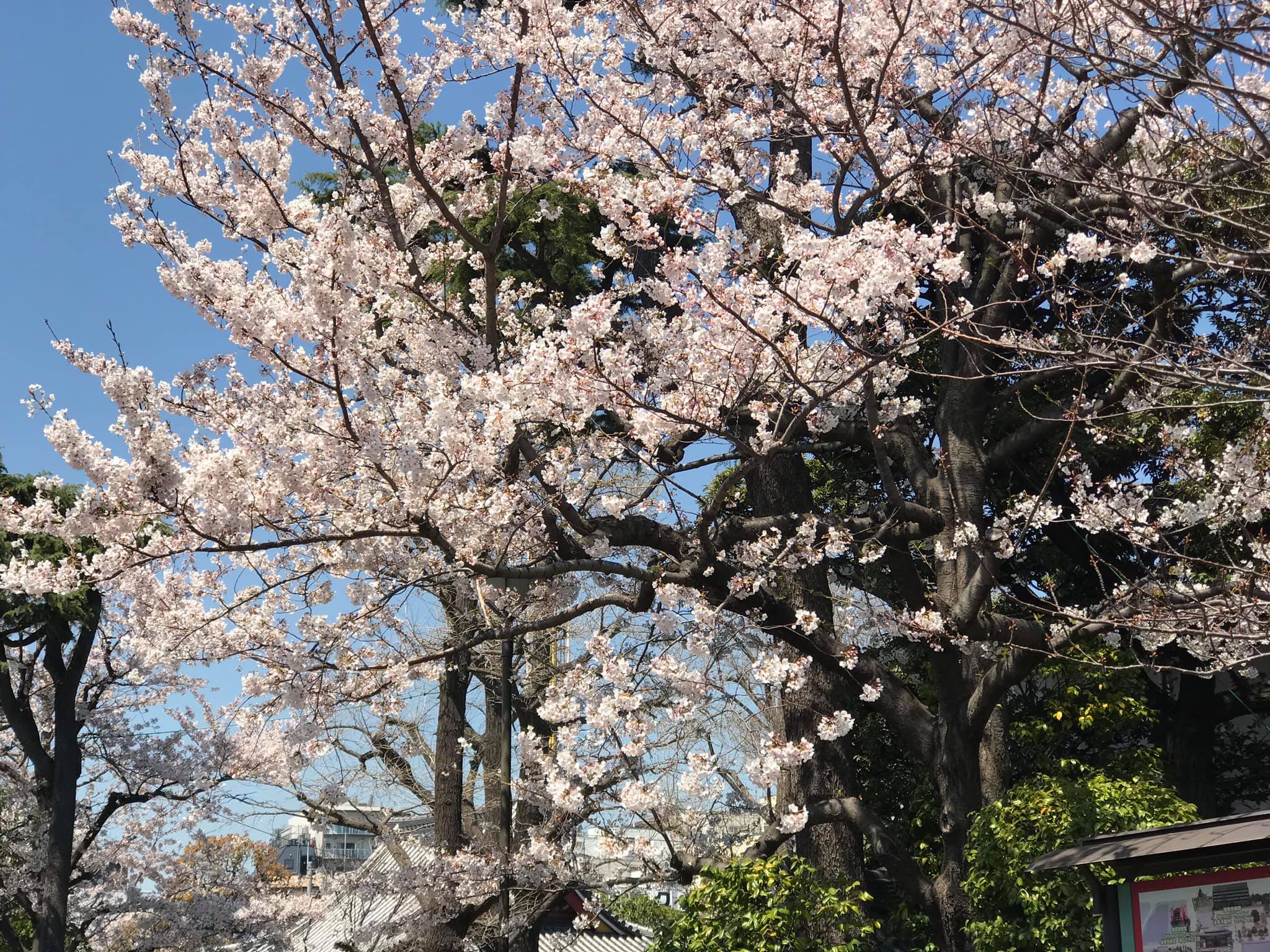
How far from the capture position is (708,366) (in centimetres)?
634

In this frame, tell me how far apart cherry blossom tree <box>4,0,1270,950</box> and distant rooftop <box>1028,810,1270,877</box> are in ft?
3.18

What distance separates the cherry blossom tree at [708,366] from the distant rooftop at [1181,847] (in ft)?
3.18

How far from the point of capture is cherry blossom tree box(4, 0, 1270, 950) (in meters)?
5.27

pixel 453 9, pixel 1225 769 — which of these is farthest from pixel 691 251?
pixel 1225 769

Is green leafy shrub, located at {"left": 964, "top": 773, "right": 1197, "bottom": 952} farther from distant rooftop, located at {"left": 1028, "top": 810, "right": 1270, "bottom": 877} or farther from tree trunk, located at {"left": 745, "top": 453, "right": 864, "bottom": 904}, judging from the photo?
distant rooftop, located at {"left": 1028, "top": 810, "right": 1270, "bottom": 877}

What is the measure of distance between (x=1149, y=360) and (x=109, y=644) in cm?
1266

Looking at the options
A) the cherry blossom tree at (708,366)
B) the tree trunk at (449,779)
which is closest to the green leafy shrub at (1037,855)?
the cherry blossom tree at (708,366)

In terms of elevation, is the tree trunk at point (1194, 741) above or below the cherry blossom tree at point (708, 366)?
below

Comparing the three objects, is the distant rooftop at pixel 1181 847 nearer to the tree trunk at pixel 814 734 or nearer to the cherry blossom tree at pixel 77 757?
the tree trunk at pixel 814 734

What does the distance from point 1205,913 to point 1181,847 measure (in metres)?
0.34

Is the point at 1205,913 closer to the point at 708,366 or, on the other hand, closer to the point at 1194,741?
the point at 708,366

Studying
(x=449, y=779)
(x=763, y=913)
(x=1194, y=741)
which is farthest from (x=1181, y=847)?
(x=449, y=779)

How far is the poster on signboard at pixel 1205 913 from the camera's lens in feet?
14.6

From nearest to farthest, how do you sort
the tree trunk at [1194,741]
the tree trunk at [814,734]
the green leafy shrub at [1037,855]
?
1. the green leafy shrub at [1037,855]
2. the tree trunk at [814,734]
3. the tree trunk at [1194,741]
